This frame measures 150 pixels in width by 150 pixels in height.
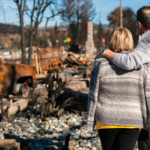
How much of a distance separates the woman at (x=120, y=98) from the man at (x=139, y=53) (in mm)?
64

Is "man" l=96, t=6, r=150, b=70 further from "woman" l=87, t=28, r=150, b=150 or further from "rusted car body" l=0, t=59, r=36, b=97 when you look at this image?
"rusted car body" l=0, t=59, r=36, b=97

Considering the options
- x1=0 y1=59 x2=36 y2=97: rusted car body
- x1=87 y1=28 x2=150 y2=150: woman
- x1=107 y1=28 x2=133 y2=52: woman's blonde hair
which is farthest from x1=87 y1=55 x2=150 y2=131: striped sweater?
x1=0 y1=59 x2=36 y2=97: rusted car body

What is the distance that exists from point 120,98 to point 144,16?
2.48 ft

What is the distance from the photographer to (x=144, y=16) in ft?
6.00

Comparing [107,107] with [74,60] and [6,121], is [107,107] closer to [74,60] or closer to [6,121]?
[6,121]

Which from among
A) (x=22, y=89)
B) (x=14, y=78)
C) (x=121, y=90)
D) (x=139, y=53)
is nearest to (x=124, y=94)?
(x=121, y=90)

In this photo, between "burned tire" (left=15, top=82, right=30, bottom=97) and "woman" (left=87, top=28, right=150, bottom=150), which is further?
"burned tire" (left=15, top=82, right=30, bottom=97)

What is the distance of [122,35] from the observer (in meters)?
1.76

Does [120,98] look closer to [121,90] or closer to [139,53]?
[121,90]

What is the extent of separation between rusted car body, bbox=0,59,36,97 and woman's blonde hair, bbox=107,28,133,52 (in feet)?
15.8

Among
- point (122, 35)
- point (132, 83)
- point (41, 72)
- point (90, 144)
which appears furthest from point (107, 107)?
point (41, 72)

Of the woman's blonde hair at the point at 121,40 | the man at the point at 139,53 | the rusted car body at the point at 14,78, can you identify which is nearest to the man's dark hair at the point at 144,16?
the man at the point at 139,53

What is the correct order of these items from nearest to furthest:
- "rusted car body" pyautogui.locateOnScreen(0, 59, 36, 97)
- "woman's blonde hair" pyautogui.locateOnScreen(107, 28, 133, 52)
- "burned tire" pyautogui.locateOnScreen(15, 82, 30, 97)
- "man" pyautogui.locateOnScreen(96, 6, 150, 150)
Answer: "man" pyautogui.locateOnScreen(96, 6, 150, 150) → "woman's blonde hair" pyautogui.locateOnScreen(107, 28, 133, 52) → "rusted car body" pyautogui.locateOnScreen(0, 59, 36, 97) → "burned tire" pyautogui.locateOnScreen(15, 82, 30, 97)

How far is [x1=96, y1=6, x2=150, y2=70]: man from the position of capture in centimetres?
166
